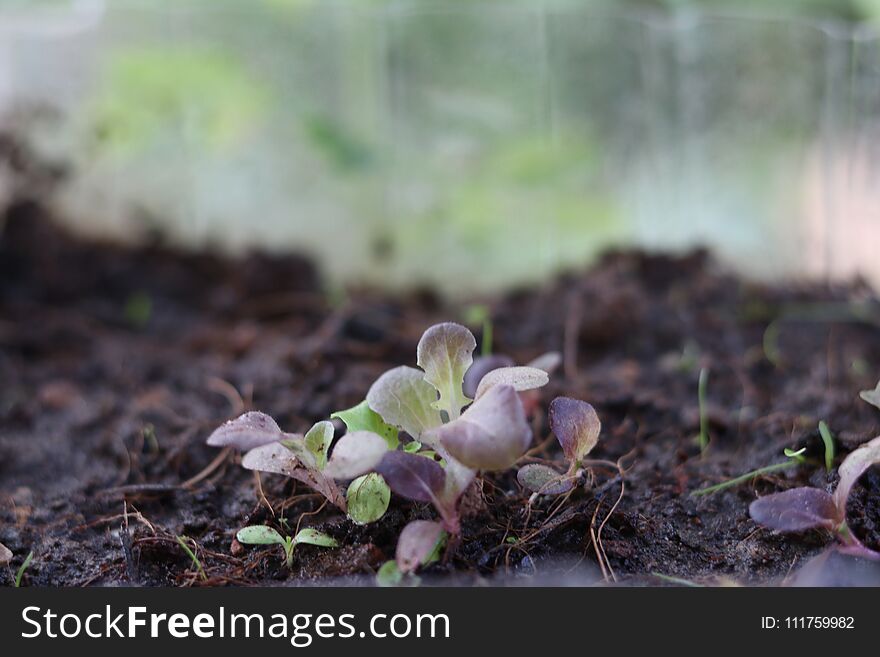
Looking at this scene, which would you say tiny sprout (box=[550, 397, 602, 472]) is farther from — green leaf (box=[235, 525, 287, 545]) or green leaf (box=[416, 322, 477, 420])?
green leaf (box=[235, 525, 287, 545])

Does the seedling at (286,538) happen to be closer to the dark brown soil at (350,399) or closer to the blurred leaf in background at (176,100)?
the dark brown soil at (350,399)

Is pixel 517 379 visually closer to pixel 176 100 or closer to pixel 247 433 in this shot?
pixel 247 433

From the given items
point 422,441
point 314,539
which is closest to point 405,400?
point 422,441

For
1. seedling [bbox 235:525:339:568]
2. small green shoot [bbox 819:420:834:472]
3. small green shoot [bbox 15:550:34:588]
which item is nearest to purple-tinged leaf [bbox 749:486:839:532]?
small green shoot [bbox 819:420:834:472]

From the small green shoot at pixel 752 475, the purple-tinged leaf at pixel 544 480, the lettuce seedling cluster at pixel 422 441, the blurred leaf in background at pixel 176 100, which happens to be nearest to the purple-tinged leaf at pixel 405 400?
the lettuce seedling cluster at pixel 422 441

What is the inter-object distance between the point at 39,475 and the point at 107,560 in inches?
13.4

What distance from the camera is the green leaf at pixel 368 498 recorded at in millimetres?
651

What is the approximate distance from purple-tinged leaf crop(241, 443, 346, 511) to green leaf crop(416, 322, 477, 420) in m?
0.12

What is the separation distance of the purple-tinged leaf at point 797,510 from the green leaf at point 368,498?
12.2 inches

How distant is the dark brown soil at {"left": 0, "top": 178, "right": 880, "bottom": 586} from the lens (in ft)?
2.20

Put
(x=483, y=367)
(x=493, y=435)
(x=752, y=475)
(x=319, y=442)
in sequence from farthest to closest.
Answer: (x=483, y=367)
(x=752, y=475)
(x=319, y=442)
(x=493, y=435)

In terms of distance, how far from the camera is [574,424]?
671 mm

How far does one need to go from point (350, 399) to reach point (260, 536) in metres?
0.41
